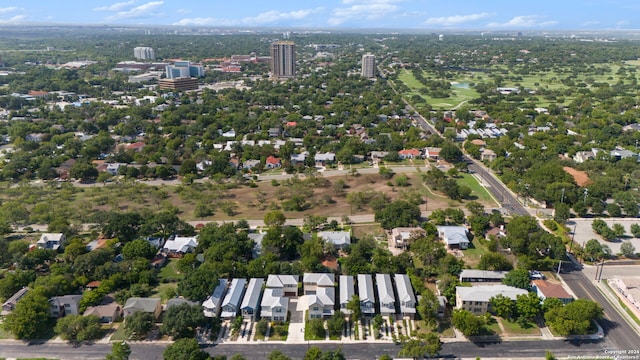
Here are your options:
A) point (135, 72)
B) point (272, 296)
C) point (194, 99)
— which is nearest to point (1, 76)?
point (135, 72)

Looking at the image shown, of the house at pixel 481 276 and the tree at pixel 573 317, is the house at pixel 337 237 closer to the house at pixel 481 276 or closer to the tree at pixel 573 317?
the house at pixel 481 276

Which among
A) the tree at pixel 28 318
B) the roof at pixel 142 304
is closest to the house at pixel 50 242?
the tree at pixel 28 318

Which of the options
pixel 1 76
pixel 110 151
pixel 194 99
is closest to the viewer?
pixel 110 151

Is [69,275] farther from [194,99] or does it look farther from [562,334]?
[194,99]

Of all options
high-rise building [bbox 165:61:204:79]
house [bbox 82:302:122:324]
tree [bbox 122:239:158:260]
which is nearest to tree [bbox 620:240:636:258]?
tree [bbox 122:239:158:260]

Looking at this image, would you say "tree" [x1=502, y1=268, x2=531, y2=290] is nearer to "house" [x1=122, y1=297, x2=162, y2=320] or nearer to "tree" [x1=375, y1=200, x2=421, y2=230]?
"tree" [x1=375, y1=200, x2=421, y2=230]

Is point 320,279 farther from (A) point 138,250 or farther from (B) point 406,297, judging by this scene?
(A) point 138,250

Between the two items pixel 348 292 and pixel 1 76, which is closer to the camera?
pixel 348 292
